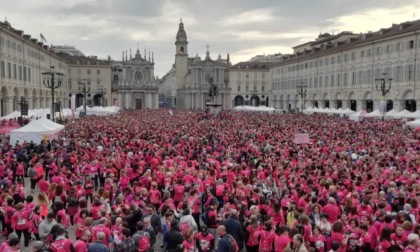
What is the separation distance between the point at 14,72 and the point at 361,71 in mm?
48867

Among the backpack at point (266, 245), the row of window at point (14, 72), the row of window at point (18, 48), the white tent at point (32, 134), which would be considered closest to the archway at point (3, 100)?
the row of window at point (14, 72)

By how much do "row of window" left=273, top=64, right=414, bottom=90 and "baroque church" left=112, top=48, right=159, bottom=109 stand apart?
40.4 m

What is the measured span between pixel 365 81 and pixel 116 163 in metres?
52.2

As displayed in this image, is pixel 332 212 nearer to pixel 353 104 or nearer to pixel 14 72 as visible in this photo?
pixel 14 72

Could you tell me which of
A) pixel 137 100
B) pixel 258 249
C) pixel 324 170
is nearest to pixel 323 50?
pixel 137 100

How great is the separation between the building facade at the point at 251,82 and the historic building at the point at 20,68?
54.6 m

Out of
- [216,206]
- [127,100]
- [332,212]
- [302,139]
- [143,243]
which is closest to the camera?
[143,243]

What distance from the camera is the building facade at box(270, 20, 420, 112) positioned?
52406 mm

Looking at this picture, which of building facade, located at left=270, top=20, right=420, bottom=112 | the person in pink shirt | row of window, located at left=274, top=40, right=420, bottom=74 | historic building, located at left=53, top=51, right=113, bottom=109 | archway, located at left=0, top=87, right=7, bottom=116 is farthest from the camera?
historic building, located at left=53, top=51, right=113, bottom=109

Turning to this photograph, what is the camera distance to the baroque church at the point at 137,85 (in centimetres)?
11544

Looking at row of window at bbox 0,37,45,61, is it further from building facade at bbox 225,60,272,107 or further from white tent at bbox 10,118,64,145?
building facade at bbox 225,60,272,107

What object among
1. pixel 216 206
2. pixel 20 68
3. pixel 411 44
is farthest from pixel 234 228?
pixel 20 68

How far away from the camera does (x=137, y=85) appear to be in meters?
116

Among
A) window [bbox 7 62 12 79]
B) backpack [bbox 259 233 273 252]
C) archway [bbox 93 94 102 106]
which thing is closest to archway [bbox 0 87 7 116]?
window [bbox 7 62 12 79]
